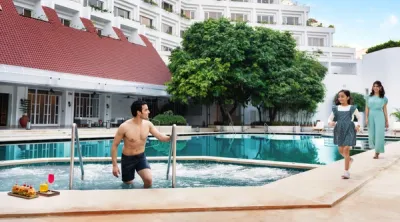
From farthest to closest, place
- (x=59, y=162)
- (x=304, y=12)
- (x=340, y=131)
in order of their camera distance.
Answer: (x=304, y=12), (x=59, y=162), (x=340, y=131)

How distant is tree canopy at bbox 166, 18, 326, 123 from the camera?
24.5m

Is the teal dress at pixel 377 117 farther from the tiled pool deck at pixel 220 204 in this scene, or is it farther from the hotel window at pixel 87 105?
the hotel window at pixel 87 105

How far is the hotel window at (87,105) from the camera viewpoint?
24250mm

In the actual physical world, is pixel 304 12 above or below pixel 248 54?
above

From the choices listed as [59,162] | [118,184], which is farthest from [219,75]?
[118,184]

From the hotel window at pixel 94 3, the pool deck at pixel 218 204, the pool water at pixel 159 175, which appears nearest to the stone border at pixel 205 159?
the pool water at pixel 159 175

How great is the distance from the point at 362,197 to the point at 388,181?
1491 mm

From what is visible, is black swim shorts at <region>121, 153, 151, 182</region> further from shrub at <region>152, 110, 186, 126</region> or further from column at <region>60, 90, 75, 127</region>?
column at <region>60, 90, 75, 127</region>

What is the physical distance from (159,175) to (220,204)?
13.5 feet

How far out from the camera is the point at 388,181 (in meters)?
5.44

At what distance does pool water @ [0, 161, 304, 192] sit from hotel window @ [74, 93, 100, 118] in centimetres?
1623

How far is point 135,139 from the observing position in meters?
5.00

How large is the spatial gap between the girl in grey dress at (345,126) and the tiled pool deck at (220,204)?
0.85 m

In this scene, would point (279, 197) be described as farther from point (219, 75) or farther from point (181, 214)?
point (219, 75)
